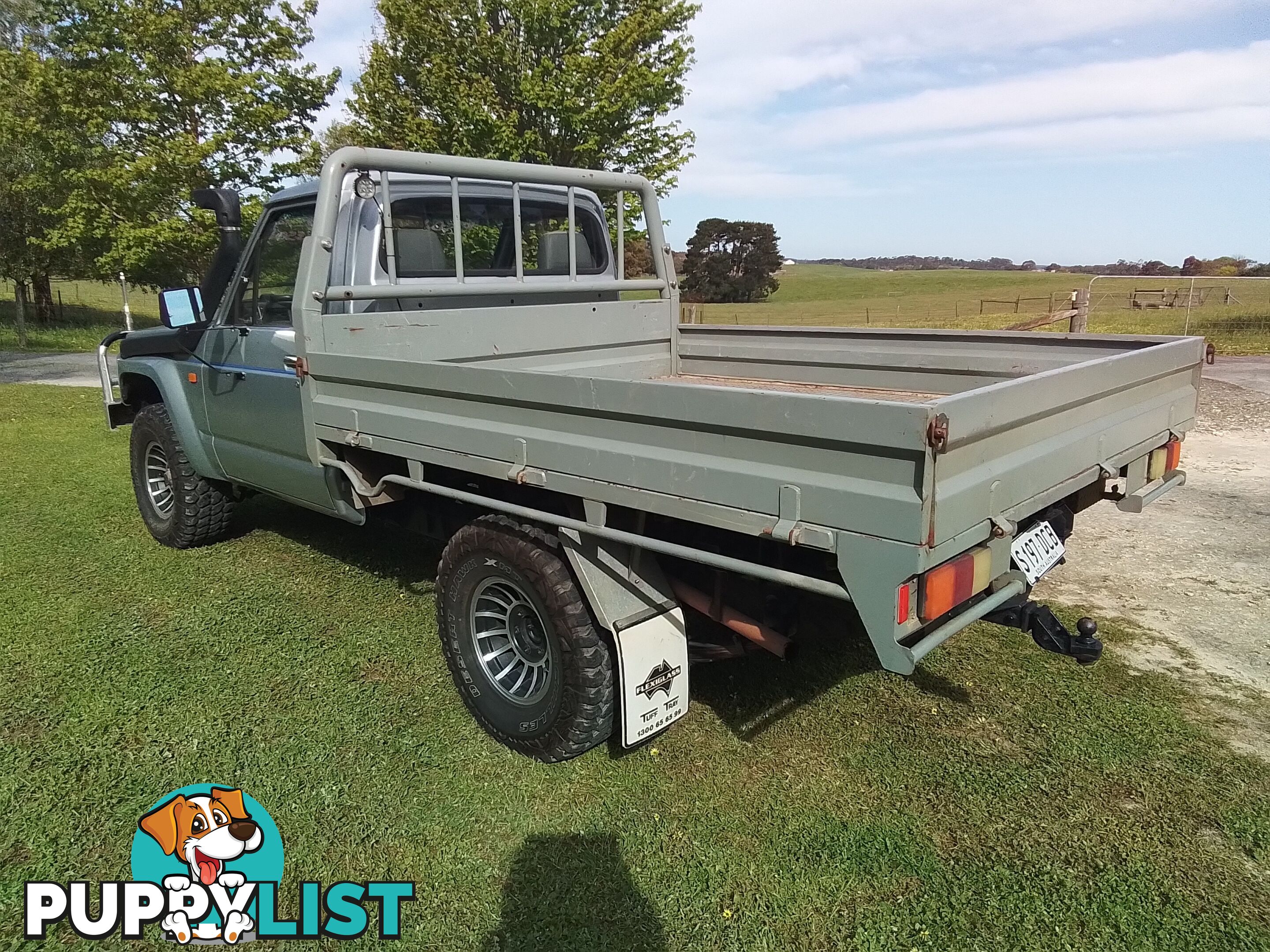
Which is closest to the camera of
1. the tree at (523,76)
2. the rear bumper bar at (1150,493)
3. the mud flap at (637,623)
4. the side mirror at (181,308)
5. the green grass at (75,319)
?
the mud flap at (637,623)

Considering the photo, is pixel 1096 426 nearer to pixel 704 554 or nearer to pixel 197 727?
pixel 704 554

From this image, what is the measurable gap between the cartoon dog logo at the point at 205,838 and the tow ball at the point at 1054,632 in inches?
96.3

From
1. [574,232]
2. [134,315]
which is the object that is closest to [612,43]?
[574,232]

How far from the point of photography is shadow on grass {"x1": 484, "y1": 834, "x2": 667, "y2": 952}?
2436mm

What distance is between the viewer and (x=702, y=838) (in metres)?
2.81

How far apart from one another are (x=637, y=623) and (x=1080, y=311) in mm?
9601

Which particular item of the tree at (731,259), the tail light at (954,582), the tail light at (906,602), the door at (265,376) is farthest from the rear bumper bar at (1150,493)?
the tree at (731,259)

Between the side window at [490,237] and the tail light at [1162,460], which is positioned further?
the side window at [490,237]

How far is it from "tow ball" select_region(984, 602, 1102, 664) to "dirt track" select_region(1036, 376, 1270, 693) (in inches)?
58.1

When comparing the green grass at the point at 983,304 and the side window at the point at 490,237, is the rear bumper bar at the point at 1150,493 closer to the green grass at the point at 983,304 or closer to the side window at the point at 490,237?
the side window at the point at 490,237

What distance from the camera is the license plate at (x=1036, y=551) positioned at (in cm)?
264

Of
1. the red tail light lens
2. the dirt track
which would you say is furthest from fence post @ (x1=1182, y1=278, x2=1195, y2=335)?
the red tail light lens

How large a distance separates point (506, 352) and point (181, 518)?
2.62m

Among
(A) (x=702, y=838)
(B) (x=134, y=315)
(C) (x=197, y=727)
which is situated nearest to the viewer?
(A) (x=702, y=838)
